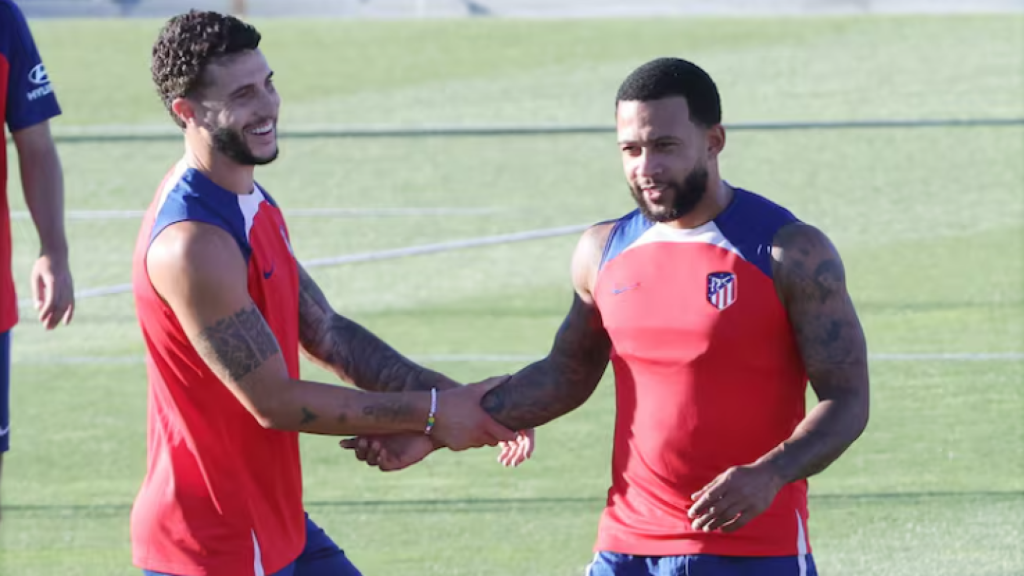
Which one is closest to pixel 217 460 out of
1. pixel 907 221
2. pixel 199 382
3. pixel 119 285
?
pixel 199 382

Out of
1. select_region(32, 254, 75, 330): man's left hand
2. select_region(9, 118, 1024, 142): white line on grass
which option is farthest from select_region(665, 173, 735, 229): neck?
select_region(9, 118, 1024, 142): white line on grass

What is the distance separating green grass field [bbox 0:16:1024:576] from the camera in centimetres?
854

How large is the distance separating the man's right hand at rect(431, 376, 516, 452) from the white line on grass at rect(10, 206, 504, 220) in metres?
10.6

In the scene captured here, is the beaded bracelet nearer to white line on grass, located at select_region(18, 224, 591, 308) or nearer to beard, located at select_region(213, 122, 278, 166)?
beard, located at select_region(213, 122, 278, 166)

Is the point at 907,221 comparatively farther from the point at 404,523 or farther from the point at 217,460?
the point at 217,460

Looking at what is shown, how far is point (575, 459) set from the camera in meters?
9.51

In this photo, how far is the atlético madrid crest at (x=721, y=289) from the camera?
5.14 metres

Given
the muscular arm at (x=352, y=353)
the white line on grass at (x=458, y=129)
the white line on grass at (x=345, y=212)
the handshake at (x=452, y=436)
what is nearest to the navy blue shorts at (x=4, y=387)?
the muscular arm at (x=352, y=353)

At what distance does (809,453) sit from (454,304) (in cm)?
801

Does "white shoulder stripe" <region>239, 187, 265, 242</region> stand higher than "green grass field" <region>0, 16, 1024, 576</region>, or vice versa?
"white shoulder stripe" <region>239, 187, 265, 242</region>

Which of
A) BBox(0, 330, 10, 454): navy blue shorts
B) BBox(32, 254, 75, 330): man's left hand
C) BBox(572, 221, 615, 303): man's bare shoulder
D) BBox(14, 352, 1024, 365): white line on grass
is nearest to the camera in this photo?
BBox(572, 221, 615, 303): man's bare shoulder

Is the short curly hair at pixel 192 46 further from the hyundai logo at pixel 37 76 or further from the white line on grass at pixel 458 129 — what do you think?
the white line on grass at pixel 458 129

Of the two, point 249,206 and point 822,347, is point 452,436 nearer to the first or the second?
point 249,206

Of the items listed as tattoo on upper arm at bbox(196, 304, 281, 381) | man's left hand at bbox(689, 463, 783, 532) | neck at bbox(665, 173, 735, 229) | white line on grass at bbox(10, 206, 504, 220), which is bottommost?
white line on grass at bbox(10, 206, 504, 220)
